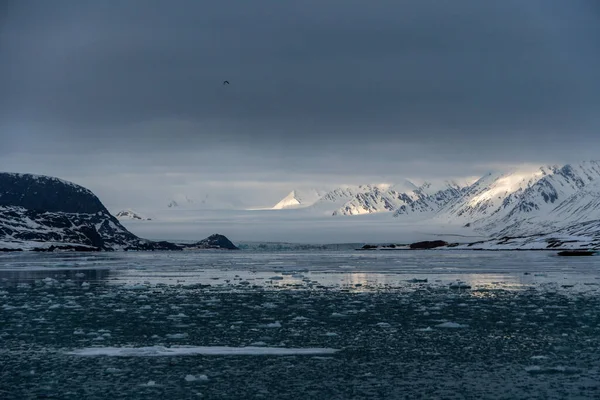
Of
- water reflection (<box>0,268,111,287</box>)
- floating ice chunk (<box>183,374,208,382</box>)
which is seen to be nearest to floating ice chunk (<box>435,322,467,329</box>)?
floating ice chunk (<box>183,374,208,382</box>)

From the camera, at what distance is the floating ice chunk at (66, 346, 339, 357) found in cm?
2673

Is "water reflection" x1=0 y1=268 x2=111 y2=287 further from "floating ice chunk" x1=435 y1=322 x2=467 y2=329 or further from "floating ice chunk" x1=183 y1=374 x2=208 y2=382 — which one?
"floating ice chunk" x1=183 y1=374 x2=208 y2=382

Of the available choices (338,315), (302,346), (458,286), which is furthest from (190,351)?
(458,286)

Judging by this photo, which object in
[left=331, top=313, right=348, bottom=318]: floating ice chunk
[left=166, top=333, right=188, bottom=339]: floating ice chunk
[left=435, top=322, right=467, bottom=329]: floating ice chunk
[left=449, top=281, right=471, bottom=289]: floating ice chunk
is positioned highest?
[left=449, top=281, right=471, bottom=289]: floating ice chunk

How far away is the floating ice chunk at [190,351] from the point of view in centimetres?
2673

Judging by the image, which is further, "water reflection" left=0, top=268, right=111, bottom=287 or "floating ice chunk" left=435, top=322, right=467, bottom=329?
"water reflection" left=0, top=268, right=111, bottom=287

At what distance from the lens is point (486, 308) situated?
40.4 meters

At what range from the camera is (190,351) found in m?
27.2

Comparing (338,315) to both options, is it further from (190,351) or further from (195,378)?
(195,378)

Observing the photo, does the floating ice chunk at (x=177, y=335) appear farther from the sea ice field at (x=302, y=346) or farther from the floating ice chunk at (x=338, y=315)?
the floating ice chunk at (x=338, y=315)

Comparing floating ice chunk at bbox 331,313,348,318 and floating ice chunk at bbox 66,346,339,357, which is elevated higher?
floating ice chunk at bbox 331,313,348,318

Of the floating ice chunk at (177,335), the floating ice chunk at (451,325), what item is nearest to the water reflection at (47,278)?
the floating ice chunk at (177,335)

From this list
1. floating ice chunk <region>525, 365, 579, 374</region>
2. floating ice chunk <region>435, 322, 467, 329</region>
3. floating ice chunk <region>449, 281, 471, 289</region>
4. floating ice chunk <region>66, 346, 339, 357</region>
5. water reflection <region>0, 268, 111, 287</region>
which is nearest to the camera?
floating ice chunk <region>525, 365, 579, 374</region>

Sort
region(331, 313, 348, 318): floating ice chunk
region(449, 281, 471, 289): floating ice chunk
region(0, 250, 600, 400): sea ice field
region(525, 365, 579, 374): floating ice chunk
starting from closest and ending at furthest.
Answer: region(0, 250, 600, 400): sea ice field < region(525, 365, 579, 374): floating ice chunk < region(331, 313, 348, 318): floating ice chunk < region(449, 281, 471, 289): floating ice chunk
